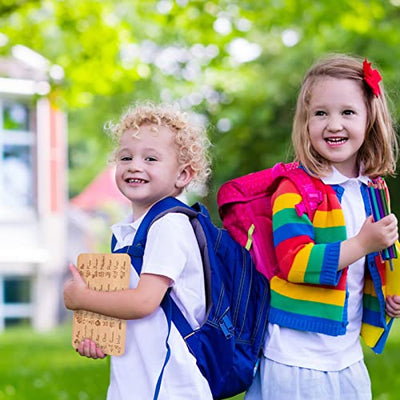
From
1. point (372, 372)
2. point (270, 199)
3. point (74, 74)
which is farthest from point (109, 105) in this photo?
point (270, 199)

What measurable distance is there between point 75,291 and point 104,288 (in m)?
0.09

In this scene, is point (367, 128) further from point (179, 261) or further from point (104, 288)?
point (104, 288)

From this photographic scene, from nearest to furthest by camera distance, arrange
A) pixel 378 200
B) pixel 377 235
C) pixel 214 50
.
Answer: pixel 377 235
pixel 378 200
pixel 214 50

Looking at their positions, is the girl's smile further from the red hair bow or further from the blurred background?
the blurred background

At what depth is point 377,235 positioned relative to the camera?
2363 mm

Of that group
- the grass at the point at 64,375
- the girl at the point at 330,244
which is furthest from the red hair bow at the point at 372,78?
the grass at the point at 64,375

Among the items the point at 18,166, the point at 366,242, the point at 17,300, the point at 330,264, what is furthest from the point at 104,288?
the point at 17,300

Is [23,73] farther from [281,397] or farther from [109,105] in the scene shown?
[281,397]

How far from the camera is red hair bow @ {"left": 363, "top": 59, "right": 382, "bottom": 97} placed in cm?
257

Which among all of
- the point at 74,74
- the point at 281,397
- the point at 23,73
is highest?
the point at 23,73

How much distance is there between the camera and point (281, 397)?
101 inches

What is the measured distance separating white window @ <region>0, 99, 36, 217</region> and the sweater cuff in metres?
18.4

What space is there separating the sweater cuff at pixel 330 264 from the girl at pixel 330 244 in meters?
0.03

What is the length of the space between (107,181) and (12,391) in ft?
70.4
